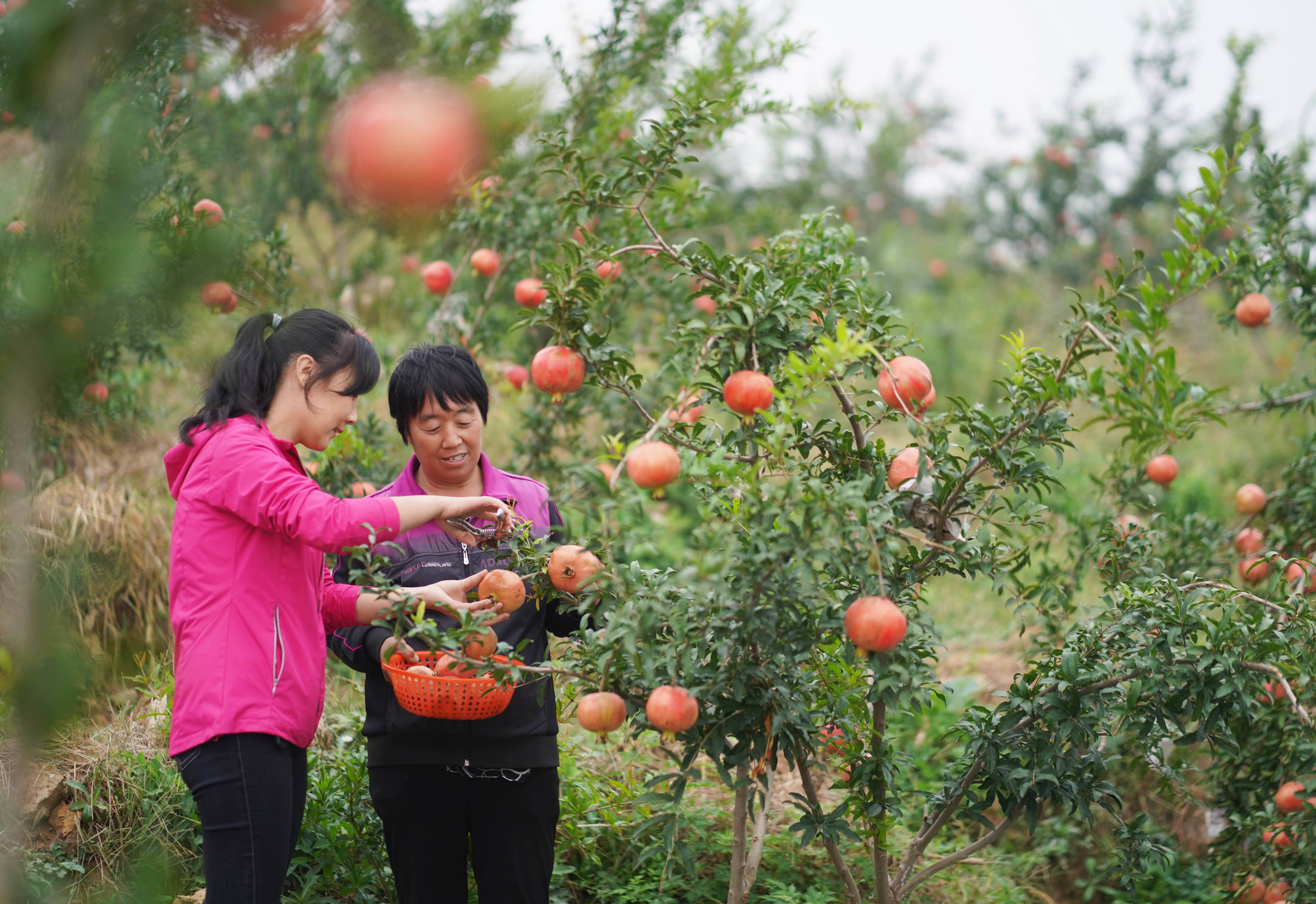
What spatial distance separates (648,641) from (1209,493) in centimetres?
567

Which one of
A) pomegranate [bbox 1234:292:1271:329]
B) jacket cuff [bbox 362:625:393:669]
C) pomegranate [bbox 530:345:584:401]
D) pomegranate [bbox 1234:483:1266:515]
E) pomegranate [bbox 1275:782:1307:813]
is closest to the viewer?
pomegranate [bbox 530:345:584:401]

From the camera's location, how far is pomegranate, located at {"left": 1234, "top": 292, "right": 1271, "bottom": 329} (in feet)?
11.2

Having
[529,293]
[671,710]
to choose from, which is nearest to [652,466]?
[671,710]

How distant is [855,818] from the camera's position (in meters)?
2.24

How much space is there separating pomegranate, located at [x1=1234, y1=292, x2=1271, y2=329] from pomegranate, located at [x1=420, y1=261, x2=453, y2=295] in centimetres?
300

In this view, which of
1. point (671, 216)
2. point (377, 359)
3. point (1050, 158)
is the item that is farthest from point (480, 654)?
point (1050, 158)

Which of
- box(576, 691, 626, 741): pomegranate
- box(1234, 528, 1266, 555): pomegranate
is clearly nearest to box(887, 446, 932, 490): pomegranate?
box(576, 691, 626, 741): pomegranate

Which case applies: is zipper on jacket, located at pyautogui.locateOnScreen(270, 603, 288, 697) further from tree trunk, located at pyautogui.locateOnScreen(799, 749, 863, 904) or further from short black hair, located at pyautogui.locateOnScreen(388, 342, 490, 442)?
tree trunk, located at pyautogui.locateOnScreen(799, 749, 863, 904)

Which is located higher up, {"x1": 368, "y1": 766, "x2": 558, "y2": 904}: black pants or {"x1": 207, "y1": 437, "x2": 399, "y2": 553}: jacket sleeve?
{"x1": 207, "y1": 437, "x2": 399, "y2": 553}: jacket sleeve

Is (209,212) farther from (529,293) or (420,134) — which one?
(420,134)

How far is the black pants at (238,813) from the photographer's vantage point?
1.76 m

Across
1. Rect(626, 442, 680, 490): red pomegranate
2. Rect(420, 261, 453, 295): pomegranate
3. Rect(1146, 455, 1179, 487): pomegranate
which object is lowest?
Rect(626, 442, 680, 490): red pomegranate

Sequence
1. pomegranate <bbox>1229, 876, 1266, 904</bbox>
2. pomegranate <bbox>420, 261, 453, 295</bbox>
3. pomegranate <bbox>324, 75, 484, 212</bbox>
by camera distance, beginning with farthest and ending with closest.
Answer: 1. pomegranate <bbox>324, 75, 484, 212</bbox>
2. pomegranate <bbox>420, 261, 453, 295</bbox>
3. pomegranate <bbox>1229, 876, 1266, 904</bbox>

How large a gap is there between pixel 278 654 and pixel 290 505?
293 mm
